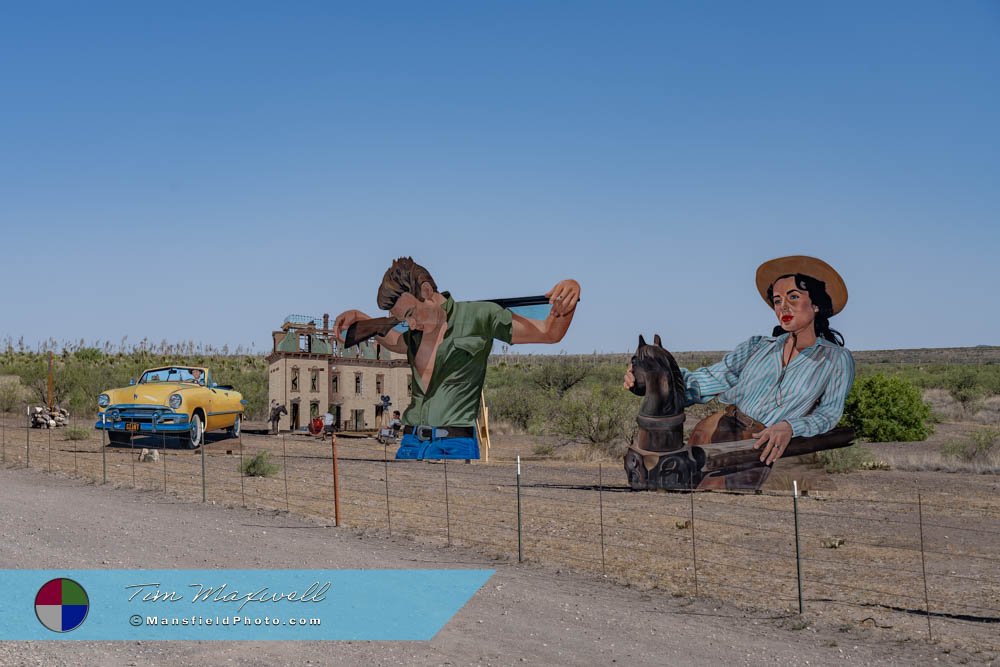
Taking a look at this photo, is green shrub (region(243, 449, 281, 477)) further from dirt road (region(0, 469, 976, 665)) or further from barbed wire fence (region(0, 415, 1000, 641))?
dirt road (region(0, 469, 976, 665))

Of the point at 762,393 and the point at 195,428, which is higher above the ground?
the point at 762,393

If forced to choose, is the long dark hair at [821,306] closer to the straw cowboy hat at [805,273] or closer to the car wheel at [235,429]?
the straw cowboy hat at [805,273]

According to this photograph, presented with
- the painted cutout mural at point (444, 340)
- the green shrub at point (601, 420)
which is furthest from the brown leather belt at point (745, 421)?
the green shrub at point (601, 420)

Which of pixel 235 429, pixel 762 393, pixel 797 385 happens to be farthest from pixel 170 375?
pixel 797 385

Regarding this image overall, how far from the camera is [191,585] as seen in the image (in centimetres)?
1133

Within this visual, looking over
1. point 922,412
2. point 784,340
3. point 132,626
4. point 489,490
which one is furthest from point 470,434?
point 132,626

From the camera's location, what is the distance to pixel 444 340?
27469mm

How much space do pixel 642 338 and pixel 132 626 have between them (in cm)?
1519

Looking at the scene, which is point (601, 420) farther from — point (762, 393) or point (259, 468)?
point (259, 468)

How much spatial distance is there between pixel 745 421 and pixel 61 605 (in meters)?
15.3

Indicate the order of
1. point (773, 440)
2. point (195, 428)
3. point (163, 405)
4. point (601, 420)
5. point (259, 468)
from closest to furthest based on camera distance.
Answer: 1. point (773, 440)
2. point (259, 468)
3. point (163, 405)
4. point (195, 428)
5. point (601, 420)

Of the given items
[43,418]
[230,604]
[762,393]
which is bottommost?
[230,604]

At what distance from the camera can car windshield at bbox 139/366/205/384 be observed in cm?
2927

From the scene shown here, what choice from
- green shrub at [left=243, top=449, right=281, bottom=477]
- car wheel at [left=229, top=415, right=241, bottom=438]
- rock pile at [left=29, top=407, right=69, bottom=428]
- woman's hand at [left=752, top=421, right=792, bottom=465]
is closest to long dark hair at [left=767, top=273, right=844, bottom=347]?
woman's hand at [left=752, top=421, right=792, bottom=465]
